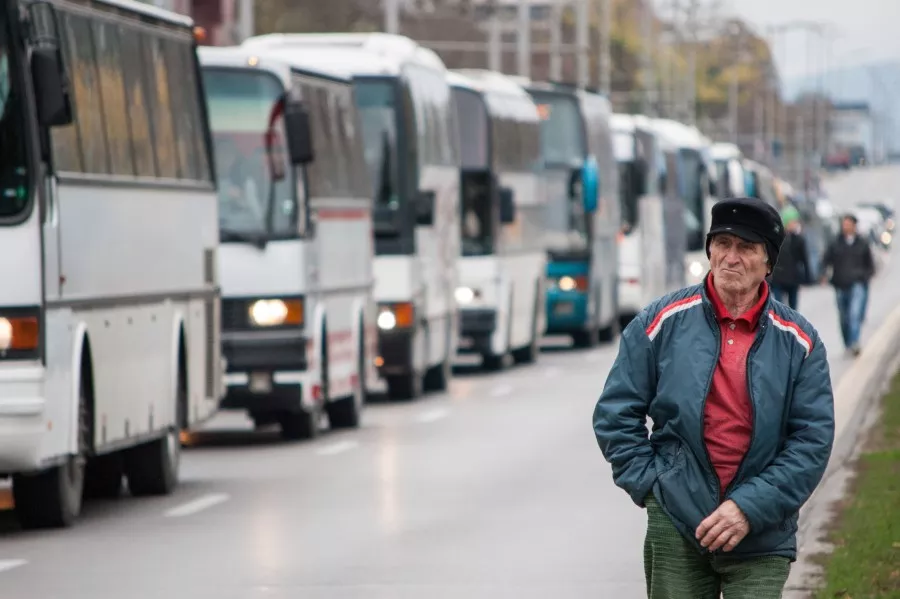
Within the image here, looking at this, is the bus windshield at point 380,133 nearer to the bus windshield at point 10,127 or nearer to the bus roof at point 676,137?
the bus windshield at point 10,127

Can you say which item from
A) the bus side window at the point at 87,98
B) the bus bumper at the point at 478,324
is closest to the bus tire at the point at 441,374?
the bus bumper at the point at 478,324

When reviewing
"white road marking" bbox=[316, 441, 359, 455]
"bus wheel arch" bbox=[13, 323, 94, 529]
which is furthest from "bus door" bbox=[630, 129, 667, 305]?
"bus wheel arch" bbox=[13, 323, 94, 529]

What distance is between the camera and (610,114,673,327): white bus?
44156 millimetres

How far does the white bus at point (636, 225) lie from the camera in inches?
1738

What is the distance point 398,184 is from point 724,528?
65.7ft

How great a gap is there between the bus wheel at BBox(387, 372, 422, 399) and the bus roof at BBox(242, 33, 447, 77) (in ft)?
10.2

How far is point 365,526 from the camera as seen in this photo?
14.6 meters

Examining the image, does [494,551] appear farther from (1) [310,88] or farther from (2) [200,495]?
(1) [310,88]

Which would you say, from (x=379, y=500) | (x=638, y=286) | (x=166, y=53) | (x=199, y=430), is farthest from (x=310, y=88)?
(x=638, y=286)

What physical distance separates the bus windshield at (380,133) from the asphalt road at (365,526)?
11.2 feet

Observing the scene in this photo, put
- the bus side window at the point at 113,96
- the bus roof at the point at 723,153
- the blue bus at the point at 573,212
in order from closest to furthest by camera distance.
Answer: the bus side window at the point at 113,96
the blue bus at the point at 573,212
the bus roof at the point at 723,153

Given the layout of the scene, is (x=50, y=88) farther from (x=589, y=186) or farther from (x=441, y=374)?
(x=589, y=186)

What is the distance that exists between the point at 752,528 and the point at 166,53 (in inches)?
437

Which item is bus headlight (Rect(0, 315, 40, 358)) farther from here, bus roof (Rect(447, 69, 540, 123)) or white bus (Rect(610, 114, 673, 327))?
white bus (Rect(610, 114, 673, 327))
